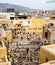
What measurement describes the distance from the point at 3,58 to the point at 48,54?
2302mm

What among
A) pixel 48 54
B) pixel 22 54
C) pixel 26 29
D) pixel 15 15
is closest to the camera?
pixel 48 54

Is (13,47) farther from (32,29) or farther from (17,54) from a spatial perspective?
(32,29)

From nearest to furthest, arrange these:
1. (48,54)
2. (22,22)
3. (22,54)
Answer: (48,54), (22,54), (22,22)

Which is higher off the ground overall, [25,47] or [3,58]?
[3,58]

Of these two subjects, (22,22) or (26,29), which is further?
(22,22)

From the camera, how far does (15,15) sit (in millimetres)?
38594

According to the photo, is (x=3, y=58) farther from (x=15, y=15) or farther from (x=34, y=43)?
(x=15, y=15)

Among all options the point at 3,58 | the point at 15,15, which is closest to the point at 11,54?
the point at 3,58

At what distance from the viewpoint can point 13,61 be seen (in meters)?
16.9

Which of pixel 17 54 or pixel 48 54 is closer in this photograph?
pixel 48 54

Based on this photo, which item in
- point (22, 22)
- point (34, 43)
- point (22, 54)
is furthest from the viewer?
point (22, 22)

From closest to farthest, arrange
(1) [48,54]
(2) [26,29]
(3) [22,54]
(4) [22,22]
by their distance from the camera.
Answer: (1) [48,54] < (3) [22,54] < (2) [26,29] < (4) [22,22]

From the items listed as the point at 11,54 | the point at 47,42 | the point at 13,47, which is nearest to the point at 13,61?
the point at 11,54

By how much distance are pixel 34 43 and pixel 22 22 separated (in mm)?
11996
